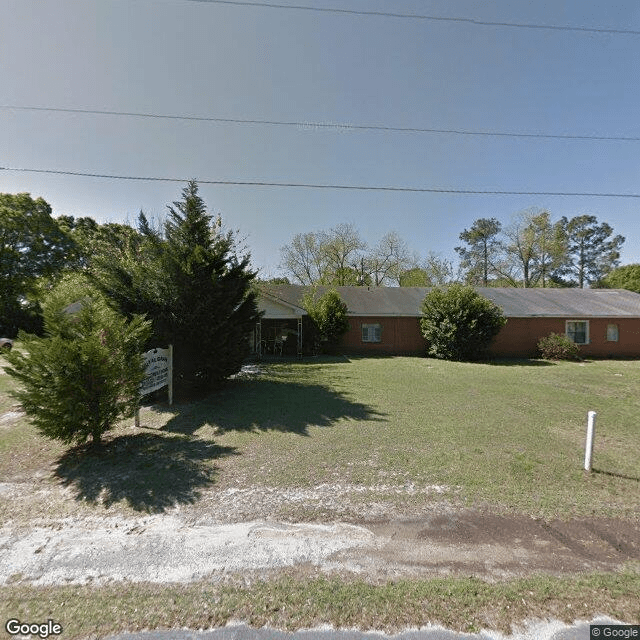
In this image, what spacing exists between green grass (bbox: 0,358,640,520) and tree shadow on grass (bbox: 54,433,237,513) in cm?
2

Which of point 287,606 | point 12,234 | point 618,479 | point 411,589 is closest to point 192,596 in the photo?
point 287,606

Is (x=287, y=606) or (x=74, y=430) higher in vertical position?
(x=74, y=430)

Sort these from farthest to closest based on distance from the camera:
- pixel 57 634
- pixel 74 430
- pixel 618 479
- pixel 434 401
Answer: pixel 434 401 → pixel 74 430 → pixel 618 479 → pixel 57 634

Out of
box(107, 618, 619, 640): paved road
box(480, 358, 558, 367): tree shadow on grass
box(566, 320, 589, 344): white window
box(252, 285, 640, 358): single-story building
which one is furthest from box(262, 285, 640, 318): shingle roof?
box(107, 618, 619, 640): paved road

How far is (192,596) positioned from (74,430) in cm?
405

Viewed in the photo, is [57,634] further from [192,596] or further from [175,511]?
[175,511]

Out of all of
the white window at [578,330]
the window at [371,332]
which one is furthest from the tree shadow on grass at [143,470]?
the white window at [578,330]

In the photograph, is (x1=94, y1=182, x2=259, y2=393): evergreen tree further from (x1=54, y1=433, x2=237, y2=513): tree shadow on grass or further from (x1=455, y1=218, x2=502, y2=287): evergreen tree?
(x1=455, y1=218, x2=502, y2=287): evergreen tree

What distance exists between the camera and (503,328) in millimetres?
19641

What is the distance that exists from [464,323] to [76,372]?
16815 millimetres

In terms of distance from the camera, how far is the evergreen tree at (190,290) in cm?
851

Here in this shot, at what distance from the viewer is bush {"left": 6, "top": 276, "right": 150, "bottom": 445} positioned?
5043mm

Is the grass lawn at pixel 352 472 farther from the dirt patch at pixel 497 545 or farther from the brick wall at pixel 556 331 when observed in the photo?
the brick wall at pixel 556 331

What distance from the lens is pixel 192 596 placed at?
2561 mm
